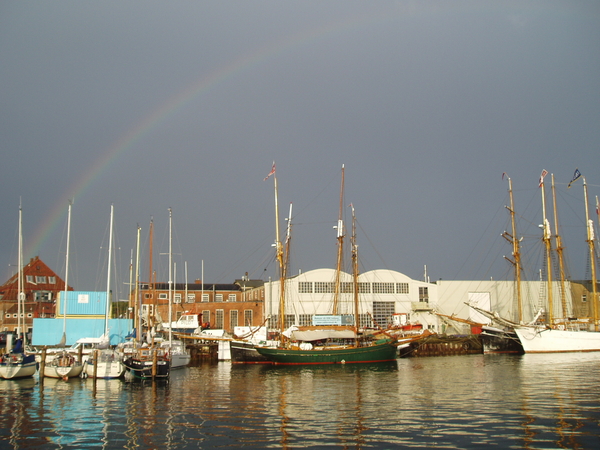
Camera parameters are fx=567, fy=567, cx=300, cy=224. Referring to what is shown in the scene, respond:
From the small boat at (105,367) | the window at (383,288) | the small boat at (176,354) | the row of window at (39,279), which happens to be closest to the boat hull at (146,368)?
the small boat at (105,367)

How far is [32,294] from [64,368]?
69296 mm

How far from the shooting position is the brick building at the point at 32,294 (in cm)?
10144

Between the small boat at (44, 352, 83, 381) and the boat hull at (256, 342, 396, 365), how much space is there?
20.6 meters

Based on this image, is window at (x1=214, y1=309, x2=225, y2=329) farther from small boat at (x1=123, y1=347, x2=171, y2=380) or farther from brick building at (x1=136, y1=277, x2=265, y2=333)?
small boat at (x1=123, y1=347, x2=171, y2=380)

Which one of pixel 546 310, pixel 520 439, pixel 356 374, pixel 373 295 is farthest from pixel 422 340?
pixel 520 439

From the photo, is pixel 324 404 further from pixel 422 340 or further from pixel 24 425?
pixel 422 340

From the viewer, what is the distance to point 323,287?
8288cm

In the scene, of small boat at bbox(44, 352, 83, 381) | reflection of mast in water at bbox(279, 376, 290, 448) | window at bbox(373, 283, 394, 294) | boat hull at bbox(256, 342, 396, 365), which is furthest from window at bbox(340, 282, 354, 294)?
small boat at bbox(44, 352, 83, 381)

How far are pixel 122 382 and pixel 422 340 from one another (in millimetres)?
39548

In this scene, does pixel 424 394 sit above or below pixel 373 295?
below

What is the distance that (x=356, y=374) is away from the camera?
50188 millimetres

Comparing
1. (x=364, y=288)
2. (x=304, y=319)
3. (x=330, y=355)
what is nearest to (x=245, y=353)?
(x=330, y=355)

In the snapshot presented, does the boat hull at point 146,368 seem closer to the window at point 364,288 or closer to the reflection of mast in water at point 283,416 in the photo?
the reflection of mast in water at point 283,416

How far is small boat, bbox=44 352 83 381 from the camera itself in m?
45.9
